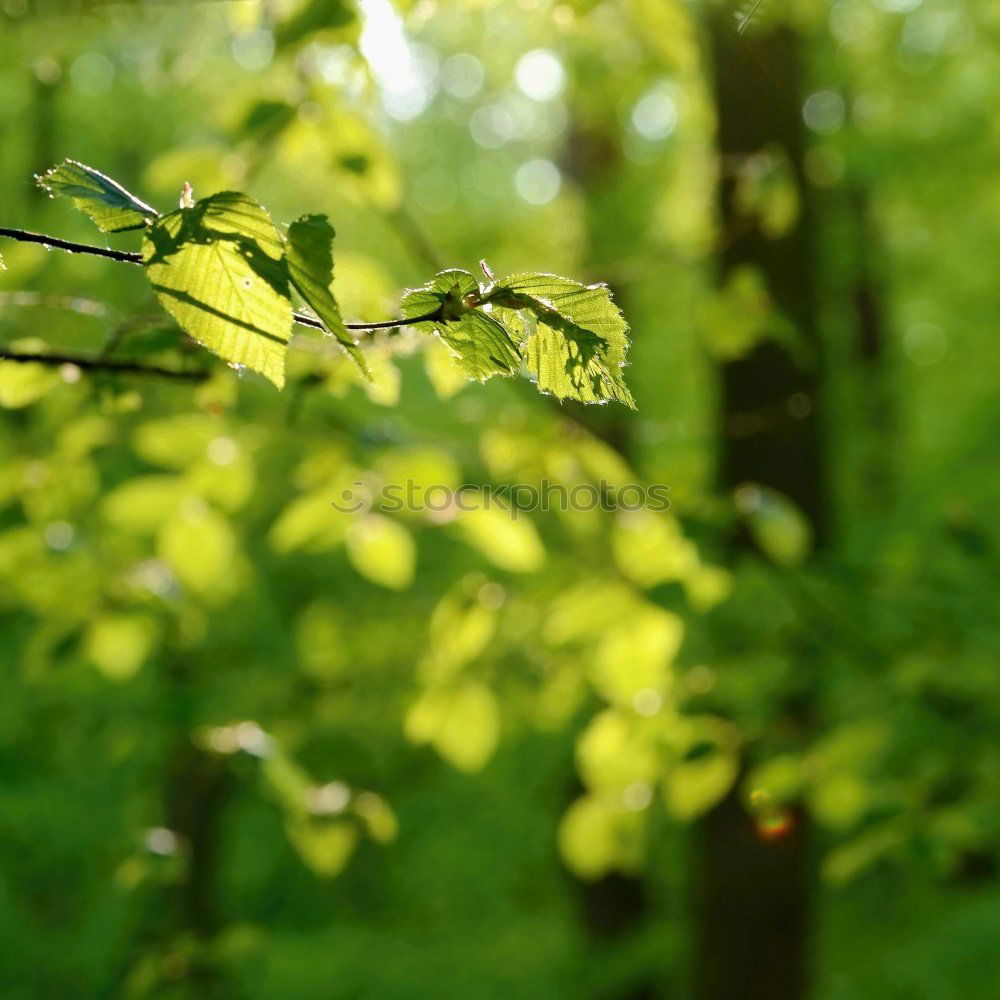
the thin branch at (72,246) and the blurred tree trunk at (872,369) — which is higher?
the blurred tree trunk at (872,369)

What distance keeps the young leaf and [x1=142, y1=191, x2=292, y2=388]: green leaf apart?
0.10 metres

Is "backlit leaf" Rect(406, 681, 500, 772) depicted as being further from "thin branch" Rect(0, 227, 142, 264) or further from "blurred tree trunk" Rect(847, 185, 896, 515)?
"blurred tree trunk" Rect(847, 185, 896, 515)

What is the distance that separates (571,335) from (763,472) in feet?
9.65

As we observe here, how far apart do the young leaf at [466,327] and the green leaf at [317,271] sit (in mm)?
71

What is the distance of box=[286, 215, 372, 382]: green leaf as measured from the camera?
653 millimetres

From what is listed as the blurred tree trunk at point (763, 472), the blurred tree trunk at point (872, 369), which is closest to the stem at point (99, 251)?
the blurred tree trunk at point (763, 472)

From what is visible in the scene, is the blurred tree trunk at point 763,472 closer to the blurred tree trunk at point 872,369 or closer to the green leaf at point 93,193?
the green leaf at point 93,193

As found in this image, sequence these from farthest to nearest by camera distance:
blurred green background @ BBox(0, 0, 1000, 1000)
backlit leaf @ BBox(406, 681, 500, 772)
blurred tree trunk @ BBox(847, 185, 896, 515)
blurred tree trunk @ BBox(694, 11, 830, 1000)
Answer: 1. blurred tree trunk @ BBox(847, 185, 896, 515)
2. blurred tree trunk @ BBox(694, 11, 830, 1000)
3. backlit leaf @ BBox(406, 681, 500, 772)
4. blurred green background @ BBox(0, 0, 1000, 1000)

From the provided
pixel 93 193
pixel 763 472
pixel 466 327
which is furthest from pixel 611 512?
pixel 93 193

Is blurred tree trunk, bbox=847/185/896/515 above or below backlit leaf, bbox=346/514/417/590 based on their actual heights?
above

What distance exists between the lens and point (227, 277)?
71 cm

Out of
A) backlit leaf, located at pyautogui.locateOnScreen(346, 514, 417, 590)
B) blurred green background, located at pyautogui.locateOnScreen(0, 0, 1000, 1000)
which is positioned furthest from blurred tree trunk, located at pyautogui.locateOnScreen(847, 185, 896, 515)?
backlit leaf, located at pyautogui.locateOnScreen(346, 514, 417, 590)

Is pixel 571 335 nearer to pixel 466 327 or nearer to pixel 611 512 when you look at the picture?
pixel 466 327

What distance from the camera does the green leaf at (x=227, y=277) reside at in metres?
0.69
